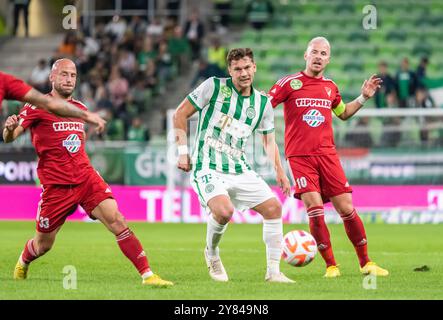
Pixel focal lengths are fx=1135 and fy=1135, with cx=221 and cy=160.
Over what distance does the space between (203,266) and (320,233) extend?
64.4 inches

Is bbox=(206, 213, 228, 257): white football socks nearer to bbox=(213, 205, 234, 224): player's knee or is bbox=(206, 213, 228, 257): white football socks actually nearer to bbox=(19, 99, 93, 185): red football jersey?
bbox=(213, 205, 234, 224): player's knee

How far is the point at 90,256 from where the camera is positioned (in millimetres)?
13812

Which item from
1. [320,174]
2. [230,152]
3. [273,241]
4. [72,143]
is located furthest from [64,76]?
[320,174]

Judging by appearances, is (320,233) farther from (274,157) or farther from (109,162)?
(109,162)

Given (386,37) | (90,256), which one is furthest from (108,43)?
(90,256)

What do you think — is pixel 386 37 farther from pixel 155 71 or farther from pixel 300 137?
pixel 300 137

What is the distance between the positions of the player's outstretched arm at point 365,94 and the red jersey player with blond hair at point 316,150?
10mm

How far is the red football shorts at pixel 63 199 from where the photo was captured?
1046 cm

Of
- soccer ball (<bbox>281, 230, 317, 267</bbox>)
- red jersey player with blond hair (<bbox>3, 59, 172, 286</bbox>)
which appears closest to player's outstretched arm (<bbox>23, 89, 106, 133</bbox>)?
red jersey player with blond hair (<bbox>3, 59, 172, 286</bbox>)

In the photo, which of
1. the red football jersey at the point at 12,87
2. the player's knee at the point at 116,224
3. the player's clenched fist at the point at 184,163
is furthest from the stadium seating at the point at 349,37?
the red football jersey at the point at 12,87

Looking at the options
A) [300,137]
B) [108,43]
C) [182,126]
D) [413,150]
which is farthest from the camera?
[108,43]

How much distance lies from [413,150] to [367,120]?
1.07m

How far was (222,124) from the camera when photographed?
1045 centimetres

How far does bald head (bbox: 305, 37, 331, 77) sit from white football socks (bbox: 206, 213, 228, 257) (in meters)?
2.07
